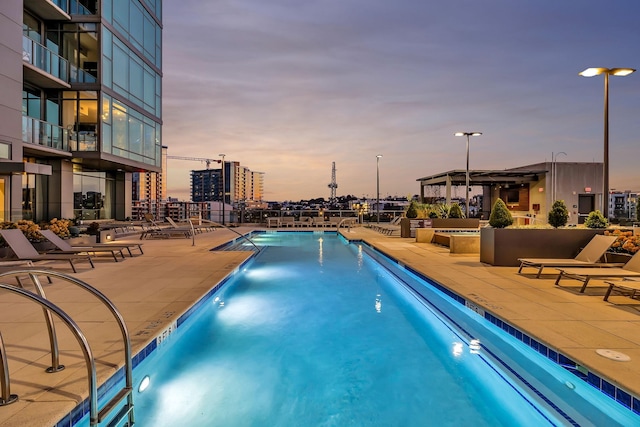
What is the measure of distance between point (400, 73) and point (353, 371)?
20.1 m

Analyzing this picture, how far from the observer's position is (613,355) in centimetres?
292

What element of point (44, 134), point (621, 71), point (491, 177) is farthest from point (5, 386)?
point (491, 177)

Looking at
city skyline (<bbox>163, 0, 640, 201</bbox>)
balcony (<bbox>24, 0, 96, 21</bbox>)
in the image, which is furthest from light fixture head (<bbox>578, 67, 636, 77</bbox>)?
balcony (<bbox>24, 0, 96, 21</bbox>)

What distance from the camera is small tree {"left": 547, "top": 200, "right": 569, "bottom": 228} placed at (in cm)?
781

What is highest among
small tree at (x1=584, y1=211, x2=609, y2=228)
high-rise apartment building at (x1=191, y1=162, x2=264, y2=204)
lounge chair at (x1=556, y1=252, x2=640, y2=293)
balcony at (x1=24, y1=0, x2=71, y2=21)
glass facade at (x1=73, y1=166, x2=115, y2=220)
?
balcony at (x1=24, y1=0, x2=71, y2=21)

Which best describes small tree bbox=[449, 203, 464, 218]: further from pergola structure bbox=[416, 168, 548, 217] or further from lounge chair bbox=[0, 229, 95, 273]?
lounge chair bbox=[0, 229, 95, 273]

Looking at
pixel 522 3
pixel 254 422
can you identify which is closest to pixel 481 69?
pixel 522 3

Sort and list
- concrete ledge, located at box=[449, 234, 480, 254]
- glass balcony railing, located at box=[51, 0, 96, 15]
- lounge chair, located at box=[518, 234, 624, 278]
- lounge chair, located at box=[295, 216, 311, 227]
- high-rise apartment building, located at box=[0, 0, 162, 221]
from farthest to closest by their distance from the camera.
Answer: lounge chair, located at box=[295, 216, 311, 227] → glass balcony railing, located at box=[51, 0, 96, 15] → high-rise apartment building, located at box=[0, 0, 162, 221] → concrete ledge, located at box=[449, 234, 480, 254] → lounge chair, located at box=[518, 234, 624, 278]

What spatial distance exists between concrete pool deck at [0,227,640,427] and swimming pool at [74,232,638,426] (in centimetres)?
24

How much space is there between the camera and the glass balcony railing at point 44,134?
41.6ft

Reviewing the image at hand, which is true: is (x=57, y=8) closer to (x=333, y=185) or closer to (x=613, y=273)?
(x=613, y=273)

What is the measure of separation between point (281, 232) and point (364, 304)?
14166 millimetres

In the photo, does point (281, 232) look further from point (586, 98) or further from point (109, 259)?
point (586, 98)

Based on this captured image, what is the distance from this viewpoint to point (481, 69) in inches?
789
